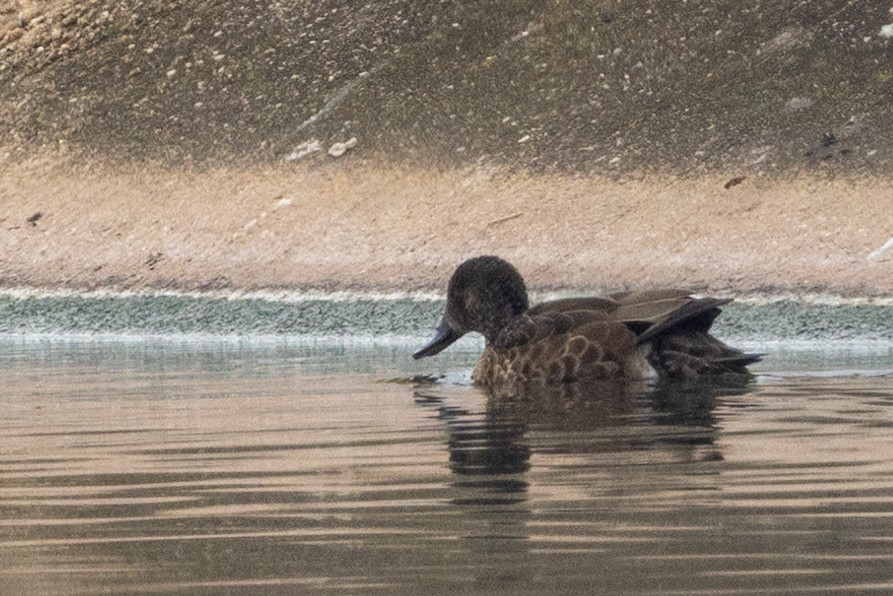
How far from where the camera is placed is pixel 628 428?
388 inches

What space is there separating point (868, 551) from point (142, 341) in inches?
650

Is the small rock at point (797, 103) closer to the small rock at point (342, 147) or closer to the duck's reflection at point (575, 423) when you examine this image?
the small rock at point (342, 147)

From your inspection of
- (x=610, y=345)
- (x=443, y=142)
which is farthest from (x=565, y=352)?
(x=443, y=142)

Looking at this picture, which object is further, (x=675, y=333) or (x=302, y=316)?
(x=302, y=316)

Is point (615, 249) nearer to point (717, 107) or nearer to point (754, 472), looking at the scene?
point (717, 107)

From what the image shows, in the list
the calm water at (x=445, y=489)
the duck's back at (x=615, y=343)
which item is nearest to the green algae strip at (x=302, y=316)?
the calm water at (x=445, y=489)

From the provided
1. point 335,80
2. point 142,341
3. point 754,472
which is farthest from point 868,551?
point 335,80

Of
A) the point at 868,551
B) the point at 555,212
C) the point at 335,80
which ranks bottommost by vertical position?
the point at 868,551

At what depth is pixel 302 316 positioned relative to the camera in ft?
75.3

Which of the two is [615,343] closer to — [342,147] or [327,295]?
[327,295]

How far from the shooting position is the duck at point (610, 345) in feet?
40.7

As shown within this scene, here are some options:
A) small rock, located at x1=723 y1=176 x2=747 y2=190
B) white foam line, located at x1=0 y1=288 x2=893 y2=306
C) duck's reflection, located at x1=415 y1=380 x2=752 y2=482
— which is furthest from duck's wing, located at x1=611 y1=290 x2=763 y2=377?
small rock, located at x1=723 y1=176 x2=747 y2=190

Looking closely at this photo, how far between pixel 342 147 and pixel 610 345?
21358mm

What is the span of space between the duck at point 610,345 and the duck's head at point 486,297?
14.7 inches
